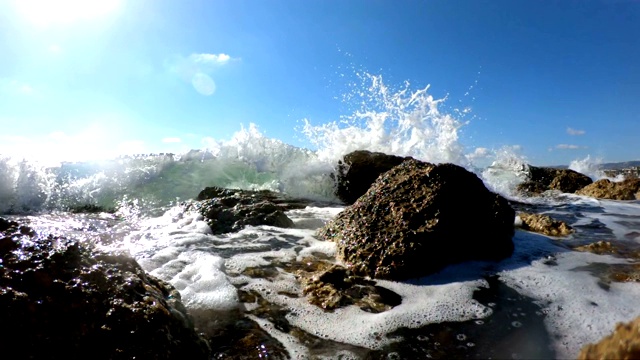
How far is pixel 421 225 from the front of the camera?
142 inches

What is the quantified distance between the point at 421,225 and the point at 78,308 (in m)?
2.87

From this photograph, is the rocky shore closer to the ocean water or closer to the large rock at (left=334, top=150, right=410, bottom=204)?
the ocean water

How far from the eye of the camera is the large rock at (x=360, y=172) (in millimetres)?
9148

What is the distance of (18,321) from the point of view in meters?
1.54

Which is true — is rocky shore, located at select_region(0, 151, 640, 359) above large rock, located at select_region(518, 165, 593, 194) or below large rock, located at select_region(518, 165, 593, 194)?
below

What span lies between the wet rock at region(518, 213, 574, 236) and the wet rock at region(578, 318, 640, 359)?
432 centimetres

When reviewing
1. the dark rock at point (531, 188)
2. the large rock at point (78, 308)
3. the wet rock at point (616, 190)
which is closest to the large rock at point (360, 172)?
the dark rock at point (531, 188)

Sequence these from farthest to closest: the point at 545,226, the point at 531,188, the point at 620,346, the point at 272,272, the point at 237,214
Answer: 1. the point at 531,188
2. the point at 237,214
3. the point at 545,226
4. the point at 272,272
5. the point at 620,346

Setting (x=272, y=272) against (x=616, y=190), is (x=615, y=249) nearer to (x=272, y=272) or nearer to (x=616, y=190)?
(x=272, y=272)

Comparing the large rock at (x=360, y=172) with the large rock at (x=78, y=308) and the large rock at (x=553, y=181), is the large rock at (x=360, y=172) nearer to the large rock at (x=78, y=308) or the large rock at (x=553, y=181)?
the large rock at (x=553, y=181)

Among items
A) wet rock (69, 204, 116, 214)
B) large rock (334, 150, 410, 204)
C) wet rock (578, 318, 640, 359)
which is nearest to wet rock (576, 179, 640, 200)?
large rock (334, 150, 410, 204)

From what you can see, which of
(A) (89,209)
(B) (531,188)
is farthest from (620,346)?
(B) (531,188)

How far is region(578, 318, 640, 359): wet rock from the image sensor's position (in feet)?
3.73

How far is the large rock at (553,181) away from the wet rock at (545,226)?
720 centimetres
